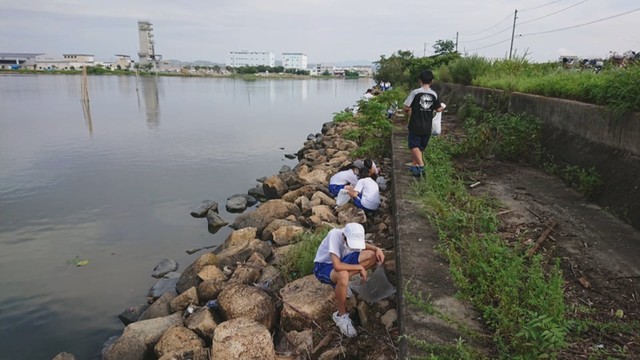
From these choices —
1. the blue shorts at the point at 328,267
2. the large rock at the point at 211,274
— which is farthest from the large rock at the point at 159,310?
the blue shorts at the point at 328,267

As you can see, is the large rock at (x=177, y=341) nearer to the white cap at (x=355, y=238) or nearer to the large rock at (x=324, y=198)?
the white cap at (x=355, y=238)

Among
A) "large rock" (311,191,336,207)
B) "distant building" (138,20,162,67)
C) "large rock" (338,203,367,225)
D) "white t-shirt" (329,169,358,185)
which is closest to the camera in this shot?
"large rock" (338,203,367,225)

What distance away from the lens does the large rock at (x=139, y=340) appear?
14.1ft

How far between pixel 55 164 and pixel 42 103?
20416 millimetres

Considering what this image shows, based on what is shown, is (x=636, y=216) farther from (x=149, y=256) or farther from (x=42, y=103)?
(x=42, y=103)

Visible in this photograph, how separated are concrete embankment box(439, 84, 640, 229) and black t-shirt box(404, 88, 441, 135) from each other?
6.04 feet

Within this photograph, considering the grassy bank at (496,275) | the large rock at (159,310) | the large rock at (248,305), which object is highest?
the grassy bank at (496,275)

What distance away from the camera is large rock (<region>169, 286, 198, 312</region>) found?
498 cm

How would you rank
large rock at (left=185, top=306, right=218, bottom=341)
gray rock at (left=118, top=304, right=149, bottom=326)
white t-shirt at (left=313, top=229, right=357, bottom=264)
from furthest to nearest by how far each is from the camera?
gray rock at (left=118, top=304, right=149, bottom=326), large rock at (left=185, top=306, right=218, bottom=341), white t-shirt at (left=313, top=229, right=357, bottom=264)

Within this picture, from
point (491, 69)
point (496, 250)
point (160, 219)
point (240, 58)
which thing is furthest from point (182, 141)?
point (240, 58)

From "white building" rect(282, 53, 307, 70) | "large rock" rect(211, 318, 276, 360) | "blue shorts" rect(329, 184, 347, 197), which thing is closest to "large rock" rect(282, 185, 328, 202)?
"blue shorts" rect(329, 184, 347, 197)

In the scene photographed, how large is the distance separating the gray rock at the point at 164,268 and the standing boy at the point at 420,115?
4265 mm

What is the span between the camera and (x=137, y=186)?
11.8 metres

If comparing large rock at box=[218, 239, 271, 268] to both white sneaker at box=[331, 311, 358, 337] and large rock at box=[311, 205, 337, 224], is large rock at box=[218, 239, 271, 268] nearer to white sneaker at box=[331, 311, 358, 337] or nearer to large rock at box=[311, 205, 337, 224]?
large rock at box=[311, 205, 337, 224]
